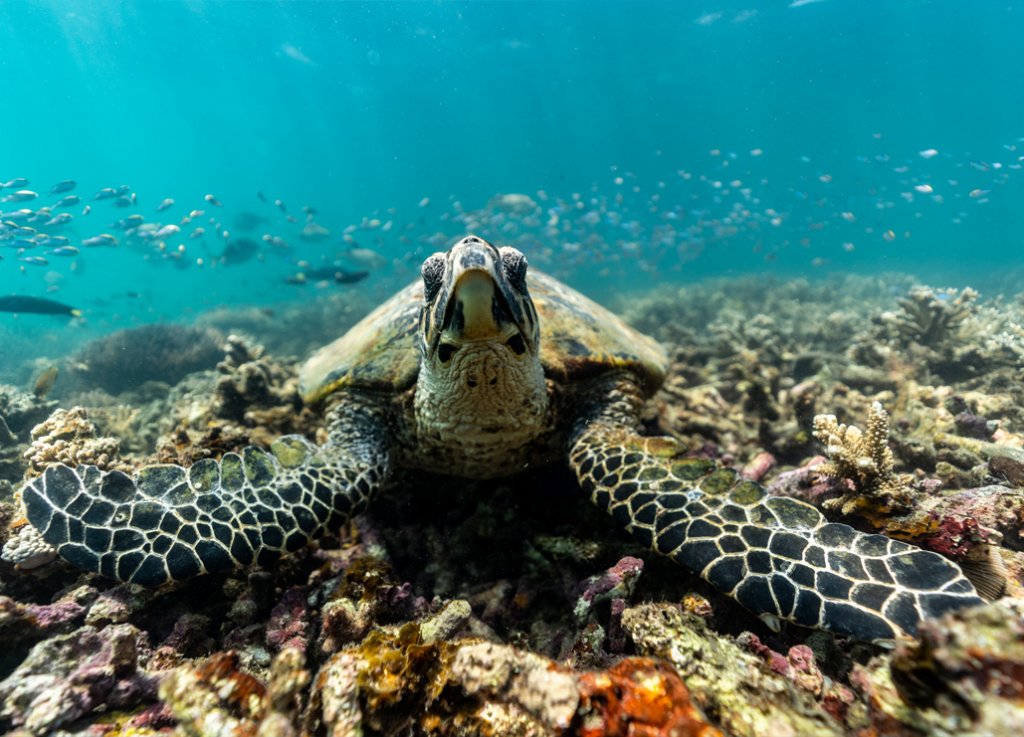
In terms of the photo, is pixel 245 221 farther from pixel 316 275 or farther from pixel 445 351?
pixel 445 351

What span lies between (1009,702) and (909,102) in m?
88.4

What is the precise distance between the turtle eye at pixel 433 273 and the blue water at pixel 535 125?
16.8m

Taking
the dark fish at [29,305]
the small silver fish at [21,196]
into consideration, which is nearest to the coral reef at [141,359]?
the dark fish at [29,305]

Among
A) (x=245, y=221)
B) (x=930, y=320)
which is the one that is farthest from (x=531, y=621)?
(x=245, y=221)

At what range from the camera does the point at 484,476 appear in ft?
10.6

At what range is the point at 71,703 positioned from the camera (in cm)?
157

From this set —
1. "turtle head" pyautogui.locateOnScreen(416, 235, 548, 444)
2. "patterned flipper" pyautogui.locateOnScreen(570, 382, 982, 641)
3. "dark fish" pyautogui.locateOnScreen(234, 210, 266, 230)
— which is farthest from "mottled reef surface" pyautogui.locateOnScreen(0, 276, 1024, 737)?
"dark fish" pyautogui.locateOnScreen(234, 210, 266, 230)

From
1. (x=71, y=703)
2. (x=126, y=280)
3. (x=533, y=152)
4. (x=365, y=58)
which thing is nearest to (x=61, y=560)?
(x=71, y=703)

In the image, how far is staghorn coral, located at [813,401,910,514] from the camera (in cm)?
233

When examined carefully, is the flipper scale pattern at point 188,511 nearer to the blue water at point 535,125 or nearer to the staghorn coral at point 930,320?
the staghorn coral at point 930,320

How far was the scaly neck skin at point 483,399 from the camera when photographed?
2527 millimetres

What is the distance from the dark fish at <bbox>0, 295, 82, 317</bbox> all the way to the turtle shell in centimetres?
941

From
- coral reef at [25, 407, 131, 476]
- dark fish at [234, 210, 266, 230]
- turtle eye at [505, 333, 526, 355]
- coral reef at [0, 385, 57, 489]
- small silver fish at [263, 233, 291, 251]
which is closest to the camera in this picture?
turtle eye at [505, 333, 526, 355]

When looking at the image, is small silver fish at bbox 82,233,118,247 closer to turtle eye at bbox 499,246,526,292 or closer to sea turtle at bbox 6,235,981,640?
sea turtle at bbox 6,235,981,640
